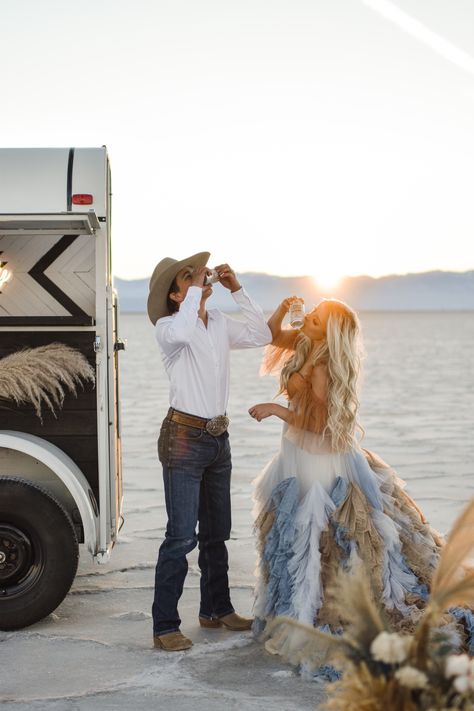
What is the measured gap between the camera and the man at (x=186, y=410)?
4973mm

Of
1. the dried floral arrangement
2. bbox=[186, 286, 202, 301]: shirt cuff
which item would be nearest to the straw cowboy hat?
bbox=[186, 286, 202, 301]: shirt cuff

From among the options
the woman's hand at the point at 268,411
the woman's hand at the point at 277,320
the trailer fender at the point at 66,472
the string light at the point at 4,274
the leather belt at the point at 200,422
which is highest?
the string light at the point at 4,274

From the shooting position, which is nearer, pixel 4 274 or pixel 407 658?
pixel 407 658

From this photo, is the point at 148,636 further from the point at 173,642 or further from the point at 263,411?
the point at 263,411

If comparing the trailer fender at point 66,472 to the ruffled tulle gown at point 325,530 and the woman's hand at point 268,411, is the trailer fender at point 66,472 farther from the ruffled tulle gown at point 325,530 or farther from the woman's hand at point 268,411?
the woman's hand at point 268,411

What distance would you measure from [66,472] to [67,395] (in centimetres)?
47

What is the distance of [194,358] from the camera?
502 cm

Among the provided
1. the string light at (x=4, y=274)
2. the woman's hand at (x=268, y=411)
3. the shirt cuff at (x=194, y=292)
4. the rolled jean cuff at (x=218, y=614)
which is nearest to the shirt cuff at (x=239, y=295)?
the shirt cuff at (x=194, y=292)

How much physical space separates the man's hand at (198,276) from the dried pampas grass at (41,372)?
2.52 feet

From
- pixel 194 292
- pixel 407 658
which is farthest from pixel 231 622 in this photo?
pixel 407 658

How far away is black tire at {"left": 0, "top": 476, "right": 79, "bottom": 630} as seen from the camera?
17.2 ft

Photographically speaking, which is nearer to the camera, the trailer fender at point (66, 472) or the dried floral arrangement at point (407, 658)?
the dried floral arrangement at point (407, 658)

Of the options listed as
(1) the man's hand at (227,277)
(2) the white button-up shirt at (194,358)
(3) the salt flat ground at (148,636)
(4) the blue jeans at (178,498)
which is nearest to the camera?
(3) the salt flat ground at (148,636)

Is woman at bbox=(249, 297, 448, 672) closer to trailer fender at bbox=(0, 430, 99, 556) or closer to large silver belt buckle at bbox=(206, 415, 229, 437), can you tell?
large silver belt buckle at bbox=(206, 415, 229, 437)
